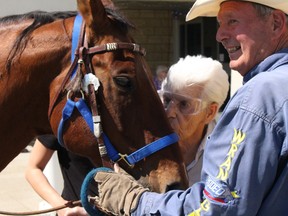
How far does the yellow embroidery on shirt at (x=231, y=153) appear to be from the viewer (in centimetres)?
125

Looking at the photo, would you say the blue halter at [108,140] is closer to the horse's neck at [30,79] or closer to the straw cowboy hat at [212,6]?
the horse's neck at [30,79]

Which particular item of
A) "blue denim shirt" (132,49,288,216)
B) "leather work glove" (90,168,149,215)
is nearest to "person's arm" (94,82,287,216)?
"blue denim shirt" (132,49,288,216)

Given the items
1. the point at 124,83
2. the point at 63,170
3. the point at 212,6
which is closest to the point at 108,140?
the point at 124,83

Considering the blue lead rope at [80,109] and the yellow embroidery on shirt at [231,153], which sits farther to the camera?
the blue lead rope at [80,109]

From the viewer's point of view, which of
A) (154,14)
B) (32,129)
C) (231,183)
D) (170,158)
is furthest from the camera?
(154,14)

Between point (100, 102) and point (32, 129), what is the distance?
0.41 meters

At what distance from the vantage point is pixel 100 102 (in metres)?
2.21

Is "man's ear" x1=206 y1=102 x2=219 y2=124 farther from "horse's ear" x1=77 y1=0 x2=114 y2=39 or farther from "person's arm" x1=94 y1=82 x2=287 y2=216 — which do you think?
"person's arm" x1=94 y1=82 x2=287 y2=216

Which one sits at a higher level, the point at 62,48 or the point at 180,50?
the point at 62,48

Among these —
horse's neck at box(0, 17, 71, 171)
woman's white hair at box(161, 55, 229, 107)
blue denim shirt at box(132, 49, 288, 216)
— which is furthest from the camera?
woman's white hair at box(161, 55, 229, 107)

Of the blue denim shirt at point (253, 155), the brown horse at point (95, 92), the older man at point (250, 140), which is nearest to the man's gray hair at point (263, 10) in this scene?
the older man at point (250, 140)

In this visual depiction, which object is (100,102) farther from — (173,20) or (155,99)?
(173,20)

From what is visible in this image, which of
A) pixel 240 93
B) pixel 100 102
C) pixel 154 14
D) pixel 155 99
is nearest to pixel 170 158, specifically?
pixel 155 99

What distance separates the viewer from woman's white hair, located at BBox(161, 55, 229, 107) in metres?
2.54
